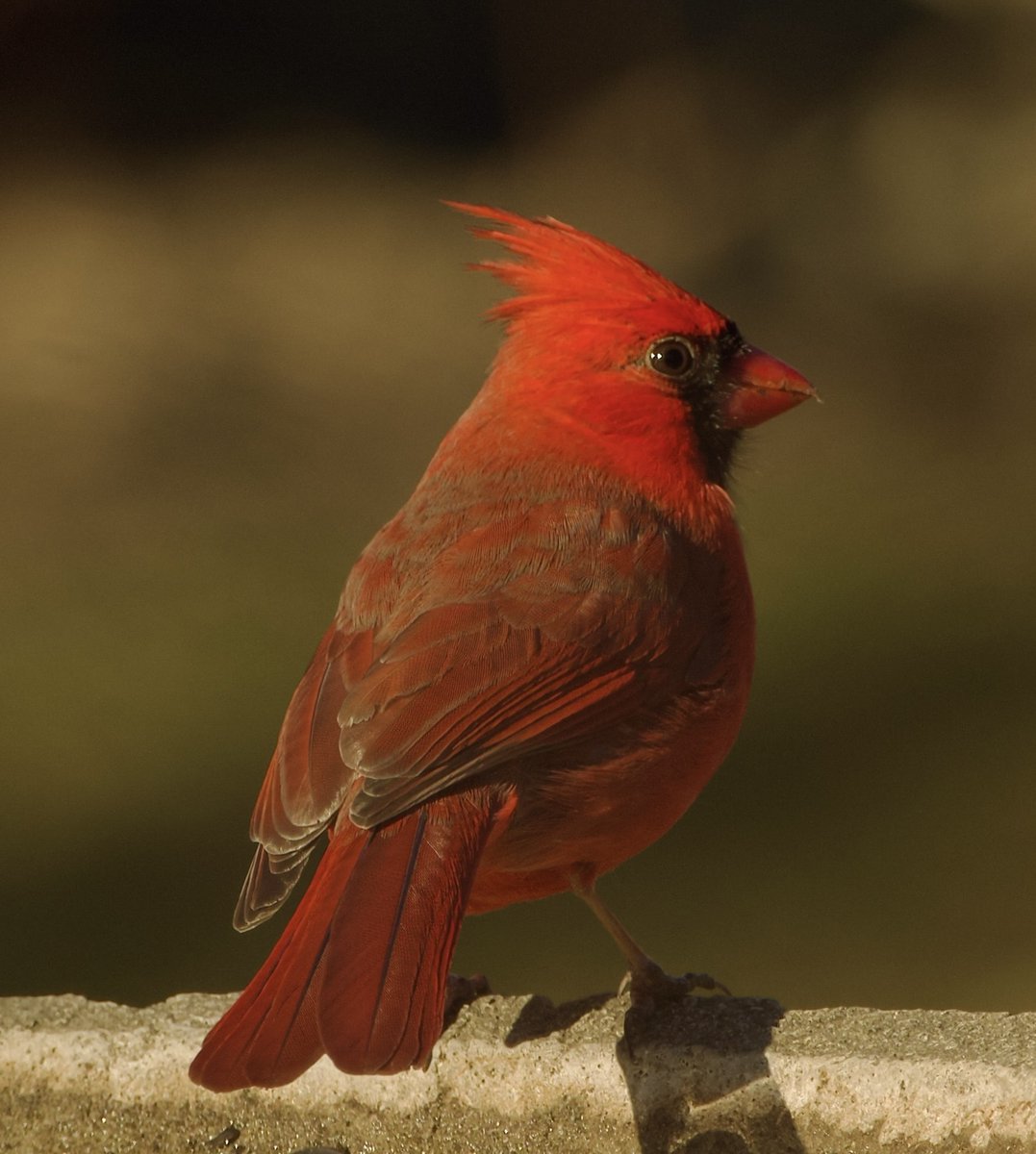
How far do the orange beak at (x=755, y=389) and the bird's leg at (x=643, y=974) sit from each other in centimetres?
65

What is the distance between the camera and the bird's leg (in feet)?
7.81

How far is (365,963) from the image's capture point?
77.9 inches

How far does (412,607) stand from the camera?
7.74 feet

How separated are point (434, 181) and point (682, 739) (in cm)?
645

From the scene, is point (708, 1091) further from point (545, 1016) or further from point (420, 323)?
point (420, 323)

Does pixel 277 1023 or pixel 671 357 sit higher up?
pixel 671 357

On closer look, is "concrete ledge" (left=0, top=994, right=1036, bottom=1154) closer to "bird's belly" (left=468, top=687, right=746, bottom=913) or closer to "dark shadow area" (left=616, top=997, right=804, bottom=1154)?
"dark shadow area" (left=616, top=997, right=804, bottom=1154)

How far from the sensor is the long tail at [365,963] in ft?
6.22

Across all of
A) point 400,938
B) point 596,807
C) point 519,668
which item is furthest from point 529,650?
point 400,938


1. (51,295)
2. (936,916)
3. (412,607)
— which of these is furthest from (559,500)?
(51,295)

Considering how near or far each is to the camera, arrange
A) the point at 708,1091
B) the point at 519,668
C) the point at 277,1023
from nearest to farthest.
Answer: the point at 277,1023 < the point at 708,1091 < the point at 519,668

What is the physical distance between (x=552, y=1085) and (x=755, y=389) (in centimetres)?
102

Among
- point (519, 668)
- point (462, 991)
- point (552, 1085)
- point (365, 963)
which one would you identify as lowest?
point (462, 991)

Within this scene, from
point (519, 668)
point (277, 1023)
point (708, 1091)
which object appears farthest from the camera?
Result: point (519, 668)
